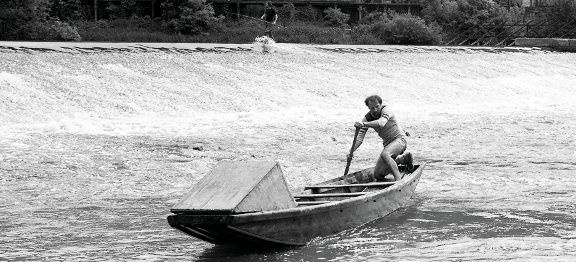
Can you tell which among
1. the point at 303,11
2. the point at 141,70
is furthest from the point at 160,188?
the point at 303,11

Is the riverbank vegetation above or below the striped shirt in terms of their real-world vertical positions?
below

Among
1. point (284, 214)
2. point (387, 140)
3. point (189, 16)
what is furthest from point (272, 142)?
point (189, 16)

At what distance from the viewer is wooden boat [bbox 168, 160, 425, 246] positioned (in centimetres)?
934

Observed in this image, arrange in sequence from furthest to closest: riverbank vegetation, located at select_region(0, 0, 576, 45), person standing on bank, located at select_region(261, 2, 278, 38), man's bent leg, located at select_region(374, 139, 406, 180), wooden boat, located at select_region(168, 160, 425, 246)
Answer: person standing on bank, located at select_region(261, 2, 278, 38) → riverbank vegetation, located at select_region(0, 0, 576, 45) → man's bent leg, located at select_region(374, 139, 406, 180) → wooden boat, located at select_region(168, 160, 425, 246)

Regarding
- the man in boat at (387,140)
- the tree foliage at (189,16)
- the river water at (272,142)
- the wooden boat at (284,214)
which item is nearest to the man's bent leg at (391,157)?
the man in boat at (387,140)

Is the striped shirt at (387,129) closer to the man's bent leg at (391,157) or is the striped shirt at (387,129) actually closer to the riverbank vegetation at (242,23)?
the man's bent leg at (391,157)

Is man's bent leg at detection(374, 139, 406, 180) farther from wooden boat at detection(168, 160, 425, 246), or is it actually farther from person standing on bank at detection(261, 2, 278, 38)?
person standing on bank at detection(261, 2, 278, 38)

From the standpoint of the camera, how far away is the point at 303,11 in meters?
45.9

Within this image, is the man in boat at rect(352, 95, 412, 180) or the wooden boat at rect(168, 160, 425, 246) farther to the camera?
the man in boat at rect(352, 95, 412, 180)

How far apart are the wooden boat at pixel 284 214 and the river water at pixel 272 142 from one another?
0.20 metres

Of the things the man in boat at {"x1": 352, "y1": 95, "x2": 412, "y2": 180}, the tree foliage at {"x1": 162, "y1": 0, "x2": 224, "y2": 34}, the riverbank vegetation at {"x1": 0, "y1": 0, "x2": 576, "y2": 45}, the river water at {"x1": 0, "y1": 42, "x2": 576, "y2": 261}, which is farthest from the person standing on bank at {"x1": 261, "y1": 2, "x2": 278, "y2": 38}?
the man in boat at {"x1": 352, "y1": 95, "x2": 412, "y2": 180}

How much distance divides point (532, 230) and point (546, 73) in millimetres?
→ 22621

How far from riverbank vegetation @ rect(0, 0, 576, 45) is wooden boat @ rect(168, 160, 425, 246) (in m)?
25.7

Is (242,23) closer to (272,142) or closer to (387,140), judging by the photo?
(272,142)
